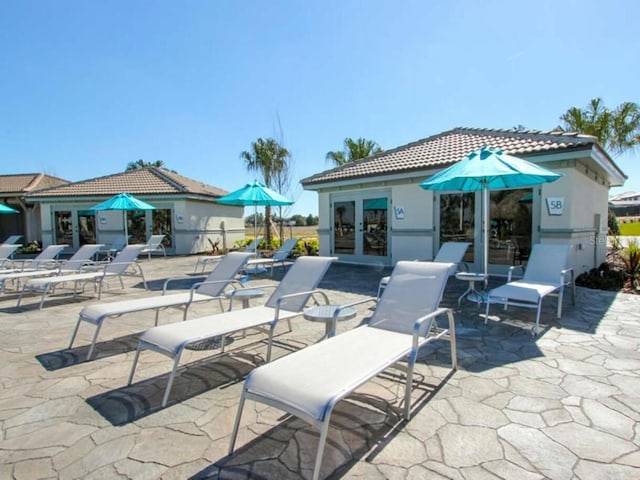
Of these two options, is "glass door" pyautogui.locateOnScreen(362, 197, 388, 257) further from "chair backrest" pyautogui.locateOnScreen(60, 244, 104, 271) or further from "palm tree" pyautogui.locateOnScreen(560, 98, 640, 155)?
"palm tree" pyautogui.locateOnScreen(560, 98, 640, 155)

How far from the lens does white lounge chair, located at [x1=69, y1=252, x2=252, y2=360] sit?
4389 mm

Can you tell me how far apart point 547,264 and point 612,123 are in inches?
772

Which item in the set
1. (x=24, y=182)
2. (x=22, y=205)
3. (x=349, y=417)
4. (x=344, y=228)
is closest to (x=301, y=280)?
(x=349, y=417)

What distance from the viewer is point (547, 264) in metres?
6.37

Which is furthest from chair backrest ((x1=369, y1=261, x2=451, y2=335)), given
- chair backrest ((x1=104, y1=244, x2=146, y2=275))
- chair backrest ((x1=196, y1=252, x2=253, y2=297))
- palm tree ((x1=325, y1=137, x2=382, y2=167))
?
palm tree ((x1=325, y1=137, x2=382, y2=167))

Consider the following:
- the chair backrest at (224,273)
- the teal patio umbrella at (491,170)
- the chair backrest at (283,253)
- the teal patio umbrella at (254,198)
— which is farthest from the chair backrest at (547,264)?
the chair backrest at (283,253)

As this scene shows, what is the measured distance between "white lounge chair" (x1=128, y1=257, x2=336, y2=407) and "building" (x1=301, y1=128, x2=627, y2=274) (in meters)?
6.65

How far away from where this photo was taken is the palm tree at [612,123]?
19.6 m

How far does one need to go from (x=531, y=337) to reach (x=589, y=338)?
737 mm

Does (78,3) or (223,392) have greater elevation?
(78,3)

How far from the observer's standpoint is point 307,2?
9828 millimetres

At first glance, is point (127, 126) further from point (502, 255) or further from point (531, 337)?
point (531, 337)

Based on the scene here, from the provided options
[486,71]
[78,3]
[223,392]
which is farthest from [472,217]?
[78,3]

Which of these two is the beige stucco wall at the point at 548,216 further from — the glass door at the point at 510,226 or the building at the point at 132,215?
the building at the point at 132,215
